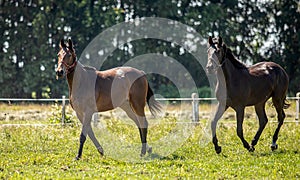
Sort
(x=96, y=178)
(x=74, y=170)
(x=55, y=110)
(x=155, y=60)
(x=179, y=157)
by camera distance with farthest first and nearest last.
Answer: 1. (x=155, y=60)
2. (x=55, y=110)
3. (x=179, y=157)
4. (x=74, y=170)
5. (x=96, y=178)

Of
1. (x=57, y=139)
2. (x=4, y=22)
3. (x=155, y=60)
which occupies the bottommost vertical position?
(x=57, y=139)

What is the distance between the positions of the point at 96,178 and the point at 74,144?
Result: 368 centimetres

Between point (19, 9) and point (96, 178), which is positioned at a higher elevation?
point (19, 9)

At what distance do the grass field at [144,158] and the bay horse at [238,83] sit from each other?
2.11 ft

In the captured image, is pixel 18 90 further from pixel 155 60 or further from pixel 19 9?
pixel 155 60

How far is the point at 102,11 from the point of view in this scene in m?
28.5

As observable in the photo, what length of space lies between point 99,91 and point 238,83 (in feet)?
9.17

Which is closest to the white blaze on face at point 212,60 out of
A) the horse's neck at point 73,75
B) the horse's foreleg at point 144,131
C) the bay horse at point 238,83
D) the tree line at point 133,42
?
the bay horse at point 238,83

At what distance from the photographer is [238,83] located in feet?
32.0

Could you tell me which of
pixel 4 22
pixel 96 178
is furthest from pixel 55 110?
pixel 4 22

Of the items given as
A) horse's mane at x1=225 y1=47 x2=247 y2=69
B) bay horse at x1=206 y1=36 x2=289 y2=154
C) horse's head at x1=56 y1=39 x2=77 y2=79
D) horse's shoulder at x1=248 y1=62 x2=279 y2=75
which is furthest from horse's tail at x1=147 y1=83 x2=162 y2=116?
horse's head at x1=56 y1=39 x2=77 y2=79

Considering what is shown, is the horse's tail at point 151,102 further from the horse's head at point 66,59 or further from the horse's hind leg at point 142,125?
the horse's head at point 66,59

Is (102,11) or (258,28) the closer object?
(102,11)

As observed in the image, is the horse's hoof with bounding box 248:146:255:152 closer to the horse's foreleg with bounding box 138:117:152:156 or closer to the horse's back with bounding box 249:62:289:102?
the horse's back with bounding box 249:62:289:102
